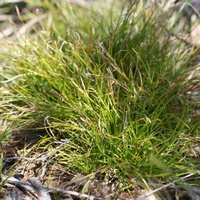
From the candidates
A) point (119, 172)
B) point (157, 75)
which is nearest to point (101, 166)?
point (119, 172)

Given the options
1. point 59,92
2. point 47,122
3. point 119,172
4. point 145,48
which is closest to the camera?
point 119,172

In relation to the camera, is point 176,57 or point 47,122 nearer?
point 47,122

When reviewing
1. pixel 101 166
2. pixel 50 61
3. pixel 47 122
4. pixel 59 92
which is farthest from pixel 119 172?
pixel 50 61

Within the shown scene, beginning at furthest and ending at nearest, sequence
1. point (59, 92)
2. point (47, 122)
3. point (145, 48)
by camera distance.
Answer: point (145, 48) < point (59, 92) < point (47, 122)

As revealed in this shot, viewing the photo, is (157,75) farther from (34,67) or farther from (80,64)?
(34,67)

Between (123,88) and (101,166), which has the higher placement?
(123,88)

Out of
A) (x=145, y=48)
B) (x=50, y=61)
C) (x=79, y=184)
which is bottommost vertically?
(x=79, y=184)
